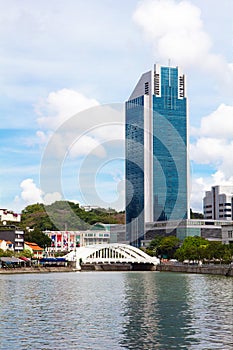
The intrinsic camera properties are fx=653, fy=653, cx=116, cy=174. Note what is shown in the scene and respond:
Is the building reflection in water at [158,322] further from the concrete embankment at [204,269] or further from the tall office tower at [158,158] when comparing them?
the tall office tower at [158,158]

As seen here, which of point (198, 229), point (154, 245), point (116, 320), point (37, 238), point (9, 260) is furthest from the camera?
point (154, 245)

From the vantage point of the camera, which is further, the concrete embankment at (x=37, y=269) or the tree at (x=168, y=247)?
the tree at (x=168, y=247)

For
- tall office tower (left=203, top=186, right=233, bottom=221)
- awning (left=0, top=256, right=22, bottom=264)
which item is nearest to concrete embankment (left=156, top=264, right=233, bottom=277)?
awning (left=0, top=256, right=22, bottom=264)

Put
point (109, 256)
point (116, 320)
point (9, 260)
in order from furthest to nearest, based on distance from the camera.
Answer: point (109, 256), point (9, 260), point (116, 320)

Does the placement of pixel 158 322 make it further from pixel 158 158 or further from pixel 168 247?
pixel 158 158

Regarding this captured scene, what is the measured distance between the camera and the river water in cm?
3017

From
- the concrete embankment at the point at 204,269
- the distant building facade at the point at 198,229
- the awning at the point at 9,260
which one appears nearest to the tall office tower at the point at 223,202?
the distant building facade at the point at 198,229

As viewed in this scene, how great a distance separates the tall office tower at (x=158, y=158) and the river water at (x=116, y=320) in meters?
128

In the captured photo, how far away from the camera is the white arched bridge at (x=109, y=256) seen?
131000mm

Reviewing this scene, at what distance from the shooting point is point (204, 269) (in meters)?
104

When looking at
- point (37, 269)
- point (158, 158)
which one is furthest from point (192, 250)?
point (158, 158)

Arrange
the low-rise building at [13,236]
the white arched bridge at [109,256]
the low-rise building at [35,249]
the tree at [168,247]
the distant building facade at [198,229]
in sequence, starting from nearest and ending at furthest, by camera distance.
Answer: the white arched bridge at [109,256]
the low-rise building at [13,236]
the low-rise building at [35,249]
the tree at [168,247]
the distant building facade at [198,229]

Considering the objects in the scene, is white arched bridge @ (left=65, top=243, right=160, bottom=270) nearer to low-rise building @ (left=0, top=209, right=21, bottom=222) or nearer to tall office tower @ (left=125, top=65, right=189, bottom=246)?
low-rise building @ (left=0, top=209, right=21, bottom=222)

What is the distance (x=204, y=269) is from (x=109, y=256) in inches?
1503
